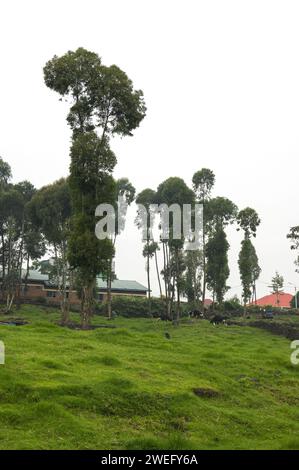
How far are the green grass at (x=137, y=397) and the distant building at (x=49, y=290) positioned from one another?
162 feet

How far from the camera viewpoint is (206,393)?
1886 centimetres

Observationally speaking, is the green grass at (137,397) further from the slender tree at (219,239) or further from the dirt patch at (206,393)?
the slender tree at (219,239)

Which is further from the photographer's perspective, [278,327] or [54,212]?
[54,212]

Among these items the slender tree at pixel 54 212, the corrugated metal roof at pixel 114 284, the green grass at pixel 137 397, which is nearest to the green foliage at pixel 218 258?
the slender tree at pixel 54 212

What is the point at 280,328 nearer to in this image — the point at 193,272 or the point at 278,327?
the point at 278,327

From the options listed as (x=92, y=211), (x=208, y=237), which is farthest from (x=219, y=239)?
(x=92, y=211)

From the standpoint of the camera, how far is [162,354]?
956 inches

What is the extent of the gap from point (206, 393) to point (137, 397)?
329 centimetres

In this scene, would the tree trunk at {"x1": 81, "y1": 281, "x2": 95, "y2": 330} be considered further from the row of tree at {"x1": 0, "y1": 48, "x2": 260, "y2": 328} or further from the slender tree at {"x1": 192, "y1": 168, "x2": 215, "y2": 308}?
the slender tree at {"x1": 192, "y1": 168, "x2": 215, "y2": 308}

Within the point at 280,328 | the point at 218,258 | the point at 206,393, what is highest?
the point at 218,258

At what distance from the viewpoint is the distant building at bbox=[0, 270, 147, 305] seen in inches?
3004

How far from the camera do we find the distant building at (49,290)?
76.3 m

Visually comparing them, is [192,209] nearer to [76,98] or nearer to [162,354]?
[76,98]

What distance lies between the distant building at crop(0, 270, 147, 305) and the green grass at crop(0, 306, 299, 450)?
49.5m
